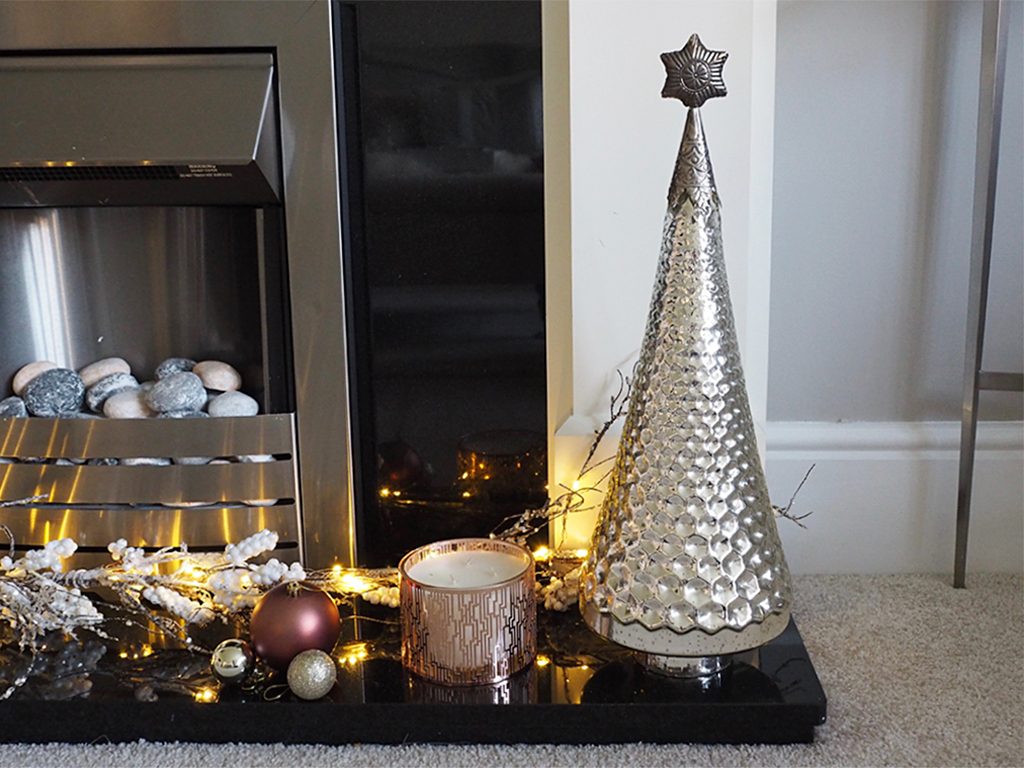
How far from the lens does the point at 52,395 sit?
3.55ft

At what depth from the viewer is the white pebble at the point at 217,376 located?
1099mm

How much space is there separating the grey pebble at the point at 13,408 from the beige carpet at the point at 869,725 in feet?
1.24

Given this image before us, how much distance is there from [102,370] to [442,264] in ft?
1.33

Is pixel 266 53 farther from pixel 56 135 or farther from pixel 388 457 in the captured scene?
pixel 388 457

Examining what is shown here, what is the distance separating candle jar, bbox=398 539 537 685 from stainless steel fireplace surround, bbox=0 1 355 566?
0.24m

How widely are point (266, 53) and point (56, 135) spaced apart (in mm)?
217

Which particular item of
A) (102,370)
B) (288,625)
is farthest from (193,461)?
(288,625)

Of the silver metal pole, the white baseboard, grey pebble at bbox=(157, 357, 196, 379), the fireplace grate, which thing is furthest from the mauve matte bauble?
the silver metal pole

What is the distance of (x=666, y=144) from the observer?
39.6 inches

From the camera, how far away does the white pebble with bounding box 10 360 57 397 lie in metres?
1.11

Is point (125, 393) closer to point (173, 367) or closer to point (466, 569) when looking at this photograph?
point (173, 367)

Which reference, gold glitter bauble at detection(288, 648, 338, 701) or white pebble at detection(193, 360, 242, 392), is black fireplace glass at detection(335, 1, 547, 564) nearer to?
white pebble at detection(193, 360, 242, 392)

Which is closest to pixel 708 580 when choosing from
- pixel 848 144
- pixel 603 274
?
pixel 603 274

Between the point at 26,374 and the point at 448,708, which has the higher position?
the point at 26,374
